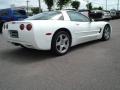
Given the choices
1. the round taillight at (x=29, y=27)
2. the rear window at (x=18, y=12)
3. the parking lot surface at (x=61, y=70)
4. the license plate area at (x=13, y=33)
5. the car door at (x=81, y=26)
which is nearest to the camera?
the parking lot surface at (x=61, y=70)

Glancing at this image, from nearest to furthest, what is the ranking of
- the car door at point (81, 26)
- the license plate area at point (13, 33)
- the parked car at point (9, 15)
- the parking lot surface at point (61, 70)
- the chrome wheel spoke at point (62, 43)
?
1. the parking lot surface at point (61, 70)
2. the license plate area at point (13, 33)
3. the chrome wheel spoke at point (62, 43)
4. the car door at point (81, 26)
5. the parked car at point (9, 15)

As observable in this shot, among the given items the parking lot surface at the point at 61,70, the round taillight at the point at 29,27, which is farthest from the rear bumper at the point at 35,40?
the parking lot surface at the point at 61,70

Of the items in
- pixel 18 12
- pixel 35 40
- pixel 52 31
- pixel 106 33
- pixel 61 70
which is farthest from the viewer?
pixel 18 12

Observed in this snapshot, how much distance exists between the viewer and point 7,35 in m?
5.40

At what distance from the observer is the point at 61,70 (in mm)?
4051

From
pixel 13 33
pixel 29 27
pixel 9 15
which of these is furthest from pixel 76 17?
pixel 9 15

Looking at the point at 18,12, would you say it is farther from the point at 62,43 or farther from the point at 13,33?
the point at 62,43

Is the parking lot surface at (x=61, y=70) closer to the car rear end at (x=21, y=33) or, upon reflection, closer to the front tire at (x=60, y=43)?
the front tire at (x=60, y=43)

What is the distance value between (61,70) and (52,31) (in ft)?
4.29

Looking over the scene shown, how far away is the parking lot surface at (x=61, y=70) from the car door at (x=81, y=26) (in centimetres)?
55

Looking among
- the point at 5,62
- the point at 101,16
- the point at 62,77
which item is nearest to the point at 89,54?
the point at 62,77

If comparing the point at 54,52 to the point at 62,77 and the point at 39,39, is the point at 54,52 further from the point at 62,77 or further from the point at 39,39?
the point at 62,77

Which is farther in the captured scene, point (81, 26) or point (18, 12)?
point (18, 12)

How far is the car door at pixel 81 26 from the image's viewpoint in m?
5.83
